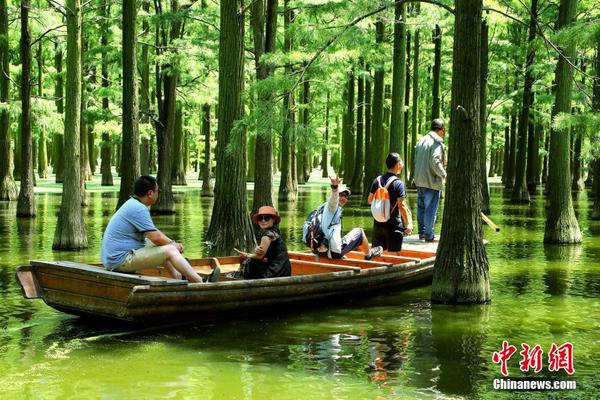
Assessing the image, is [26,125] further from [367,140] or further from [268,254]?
[367,140]

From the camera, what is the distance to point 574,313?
10352mm

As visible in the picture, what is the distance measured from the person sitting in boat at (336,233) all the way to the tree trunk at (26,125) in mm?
13082

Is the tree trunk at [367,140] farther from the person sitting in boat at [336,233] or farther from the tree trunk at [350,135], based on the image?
the person sitting in boat at [336,233]

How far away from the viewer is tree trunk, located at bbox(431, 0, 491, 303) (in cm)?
1066

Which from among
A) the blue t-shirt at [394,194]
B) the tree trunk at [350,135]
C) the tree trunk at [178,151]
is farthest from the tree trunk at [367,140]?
the blue t-shirt at [394,194]

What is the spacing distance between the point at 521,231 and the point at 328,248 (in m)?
10.00

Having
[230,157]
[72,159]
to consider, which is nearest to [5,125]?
[72,159]

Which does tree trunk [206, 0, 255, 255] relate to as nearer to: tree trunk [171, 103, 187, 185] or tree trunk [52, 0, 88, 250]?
tree trunk [52, 0, 88, 250]

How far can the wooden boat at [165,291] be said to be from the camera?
879cm

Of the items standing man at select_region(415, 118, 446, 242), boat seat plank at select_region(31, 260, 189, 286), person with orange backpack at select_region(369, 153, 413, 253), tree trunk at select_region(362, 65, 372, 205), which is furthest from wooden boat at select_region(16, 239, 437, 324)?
tree trunk at select_region(362, 65, 372, 205)

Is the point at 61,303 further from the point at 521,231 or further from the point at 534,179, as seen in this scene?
the point at 534,179

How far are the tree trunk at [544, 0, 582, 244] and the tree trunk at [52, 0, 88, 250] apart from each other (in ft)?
32.7

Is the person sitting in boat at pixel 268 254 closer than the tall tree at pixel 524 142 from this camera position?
Yes

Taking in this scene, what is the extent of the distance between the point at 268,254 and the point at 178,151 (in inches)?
1186
